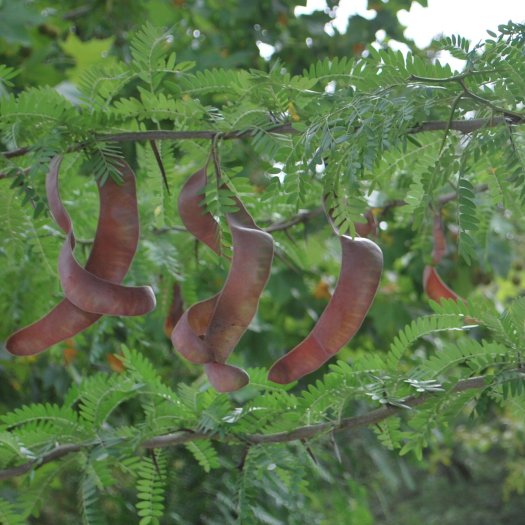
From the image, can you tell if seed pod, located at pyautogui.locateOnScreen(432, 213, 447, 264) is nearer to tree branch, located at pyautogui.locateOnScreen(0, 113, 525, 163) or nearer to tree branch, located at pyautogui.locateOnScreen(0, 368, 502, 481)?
tree branch, located at pyautogui.locateOnScreen(0, 368, 502, 481)

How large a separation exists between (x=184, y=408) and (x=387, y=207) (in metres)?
0.60

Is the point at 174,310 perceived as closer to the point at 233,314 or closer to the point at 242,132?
the point at 242,132

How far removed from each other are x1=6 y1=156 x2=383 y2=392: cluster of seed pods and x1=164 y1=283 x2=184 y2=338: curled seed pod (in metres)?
0.43

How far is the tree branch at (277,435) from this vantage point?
95 cm

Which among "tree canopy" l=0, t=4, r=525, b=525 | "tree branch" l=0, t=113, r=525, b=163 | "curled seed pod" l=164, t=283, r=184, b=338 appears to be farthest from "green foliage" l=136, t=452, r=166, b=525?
"tree branch" l=0, t=113, r=525, b=163

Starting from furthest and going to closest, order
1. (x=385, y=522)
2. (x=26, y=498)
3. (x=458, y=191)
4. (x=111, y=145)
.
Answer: (x=385, y=522) → (x=26, y=498) → (x=111, y=145) → (x=458, y=191)

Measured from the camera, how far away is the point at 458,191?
821mm

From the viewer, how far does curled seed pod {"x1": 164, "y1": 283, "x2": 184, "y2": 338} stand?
131 centimetres

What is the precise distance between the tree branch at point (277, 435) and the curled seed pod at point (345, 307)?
0.21 metres

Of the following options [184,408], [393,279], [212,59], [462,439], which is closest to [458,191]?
[184,408]

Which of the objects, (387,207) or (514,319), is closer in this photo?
(514,319)

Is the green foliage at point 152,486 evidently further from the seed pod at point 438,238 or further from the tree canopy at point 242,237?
the seed pod at point 438,238

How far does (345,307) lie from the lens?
75 centimetres

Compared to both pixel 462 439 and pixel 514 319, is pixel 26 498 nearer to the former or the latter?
pixel 514 319
